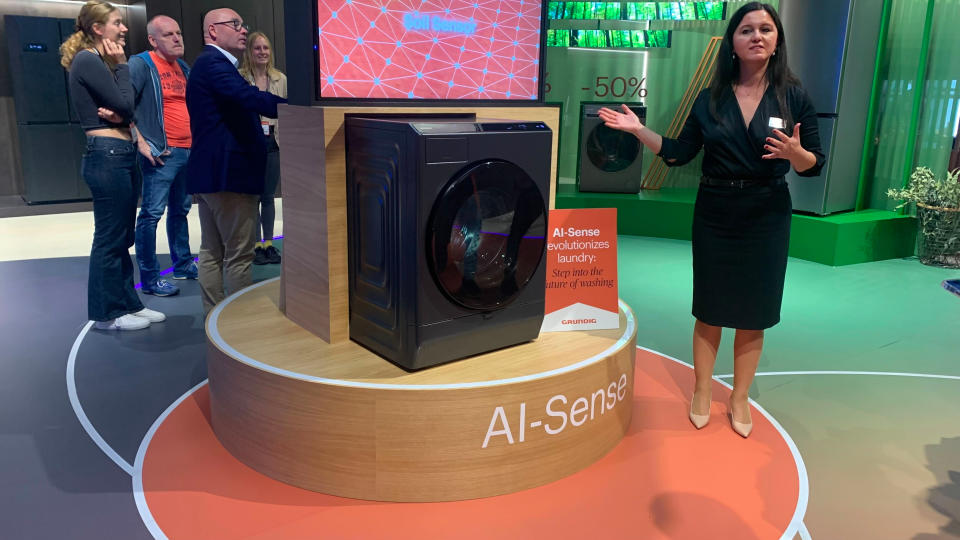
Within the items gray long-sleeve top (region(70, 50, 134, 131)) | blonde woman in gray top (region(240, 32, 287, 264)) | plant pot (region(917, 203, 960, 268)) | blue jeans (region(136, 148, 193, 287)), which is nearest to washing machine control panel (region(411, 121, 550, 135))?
gray long-sleeve top (region(70, 50, 134, 131))

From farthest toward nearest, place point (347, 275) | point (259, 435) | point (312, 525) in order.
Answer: point (347, 275), point (259, 435), point (312, 525)

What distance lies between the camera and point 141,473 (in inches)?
87.1

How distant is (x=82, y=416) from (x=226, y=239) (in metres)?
0.98

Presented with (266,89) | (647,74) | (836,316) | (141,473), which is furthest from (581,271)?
(647,74)

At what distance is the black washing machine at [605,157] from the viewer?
6613mm

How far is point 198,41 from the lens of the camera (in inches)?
297

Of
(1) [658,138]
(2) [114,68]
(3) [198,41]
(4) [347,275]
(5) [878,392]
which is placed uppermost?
(3) [198,41]

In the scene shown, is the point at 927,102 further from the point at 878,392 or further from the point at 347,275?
the point at 347,275

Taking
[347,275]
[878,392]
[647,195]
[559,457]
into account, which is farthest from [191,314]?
[647,195]

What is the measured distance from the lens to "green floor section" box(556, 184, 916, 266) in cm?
539

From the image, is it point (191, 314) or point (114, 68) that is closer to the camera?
point (114, 68)

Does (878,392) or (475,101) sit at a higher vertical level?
(475,101)

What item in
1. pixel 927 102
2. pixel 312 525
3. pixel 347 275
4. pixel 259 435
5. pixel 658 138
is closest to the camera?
pixel 312 525

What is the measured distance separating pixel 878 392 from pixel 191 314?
3498 millimetres
